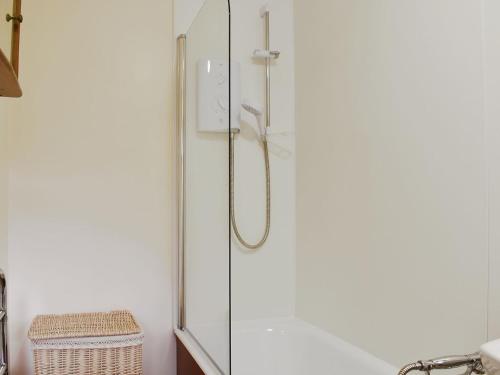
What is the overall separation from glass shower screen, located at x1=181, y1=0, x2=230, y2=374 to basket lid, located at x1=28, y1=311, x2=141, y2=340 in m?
0.29

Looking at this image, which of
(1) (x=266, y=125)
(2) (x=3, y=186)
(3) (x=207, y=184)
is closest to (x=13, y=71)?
(3) (x=207, y=184)

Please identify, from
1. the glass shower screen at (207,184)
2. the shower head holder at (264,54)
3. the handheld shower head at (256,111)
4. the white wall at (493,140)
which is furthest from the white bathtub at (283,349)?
the shower head holder at (264,54)

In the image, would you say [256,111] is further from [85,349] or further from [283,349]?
[85,349]

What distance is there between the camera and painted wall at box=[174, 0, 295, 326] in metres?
2.48

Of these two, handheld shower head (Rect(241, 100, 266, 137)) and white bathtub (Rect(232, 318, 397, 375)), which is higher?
handheld shower head (Rect(241, 100, 266, 137))

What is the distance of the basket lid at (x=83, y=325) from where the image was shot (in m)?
1.88

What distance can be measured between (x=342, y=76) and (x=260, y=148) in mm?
590

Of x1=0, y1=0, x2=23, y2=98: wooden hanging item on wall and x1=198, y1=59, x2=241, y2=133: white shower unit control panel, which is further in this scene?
x1=198, y1=59, x2=241, y2=133: white shower unit control panel

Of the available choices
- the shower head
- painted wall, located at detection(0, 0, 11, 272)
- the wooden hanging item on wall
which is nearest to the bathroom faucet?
the wooden hanging item on wall

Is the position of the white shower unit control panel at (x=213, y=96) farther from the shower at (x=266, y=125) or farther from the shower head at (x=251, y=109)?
the shower at (x=266, y=125)

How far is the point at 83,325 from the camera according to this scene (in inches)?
79.4

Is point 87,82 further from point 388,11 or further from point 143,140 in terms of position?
point 388,11

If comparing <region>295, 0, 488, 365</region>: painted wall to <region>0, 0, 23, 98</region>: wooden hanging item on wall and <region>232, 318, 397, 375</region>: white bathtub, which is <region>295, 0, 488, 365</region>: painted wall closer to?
<region>232, 318, 397, 375</region>: white bathtub

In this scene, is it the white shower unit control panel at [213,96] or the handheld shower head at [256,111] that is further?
the handheld shower head at [256,111]
